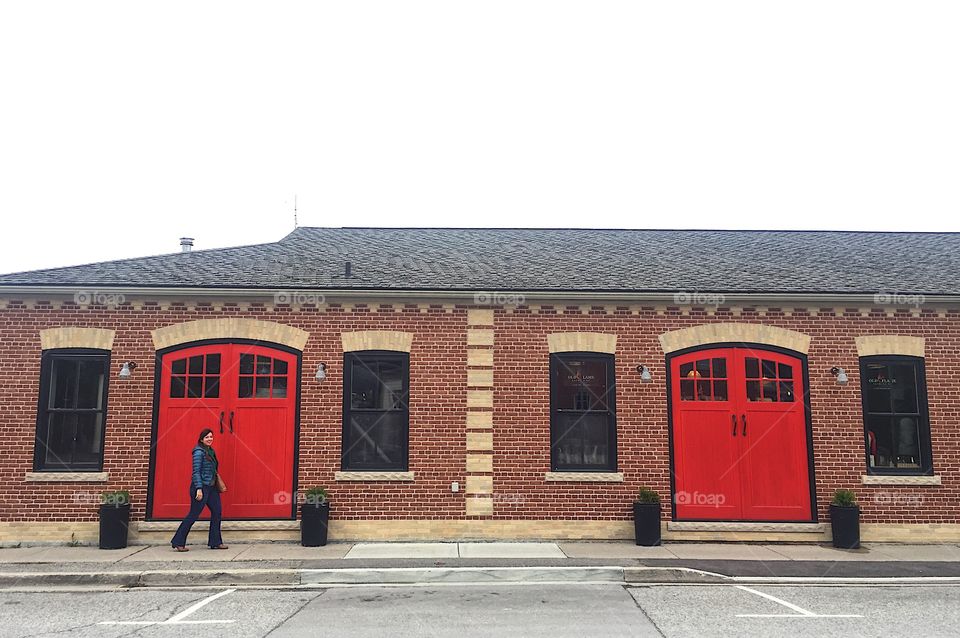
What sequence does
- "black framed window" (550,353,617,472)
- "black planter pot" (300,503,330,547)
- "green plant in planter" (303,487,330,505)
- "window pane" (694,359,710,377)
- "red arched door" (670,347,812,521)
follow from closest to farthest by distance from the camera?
"black planter pot" (300,503,330,547) → "green plant in planter" (303,487,330,505) → "red arched door" (670,347,812,521) → "black framed window" (550,353,617,472) → "window pane" (694,359,710,377)

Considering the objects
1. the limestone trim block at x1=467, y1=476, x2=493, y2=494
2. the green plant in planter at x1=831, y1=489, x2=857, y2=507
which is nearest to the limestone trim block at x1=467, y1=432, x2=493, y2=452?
the limestone trim block at x1=467, y1=476, x2=493, y2=494

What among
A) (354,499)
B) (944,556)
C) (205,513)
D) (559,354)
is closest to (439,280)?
(559,354)

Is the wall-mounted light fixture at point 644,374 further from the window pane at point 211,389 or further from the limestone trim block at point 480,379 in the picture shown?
the window pane at point 211,389

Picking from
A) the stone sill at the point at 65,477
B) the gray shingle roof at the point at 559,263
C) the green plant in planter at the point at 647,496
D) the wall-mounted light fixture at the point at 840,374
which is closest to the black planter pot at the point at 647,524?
the green plant in planter at the point at 647,496

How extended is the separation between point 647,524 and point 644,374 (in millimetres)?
2363

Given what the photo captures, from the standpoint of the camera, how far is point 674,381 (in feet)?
38.1

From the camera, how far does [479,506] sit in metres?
11.1

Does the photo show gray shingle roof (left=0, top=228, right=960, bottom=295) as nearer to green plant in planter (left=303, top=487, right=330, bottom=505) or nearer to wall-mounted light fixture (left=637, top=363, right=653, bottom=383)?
wall-mounted light fixture (left=637, top=363, right=653, bottom=383)

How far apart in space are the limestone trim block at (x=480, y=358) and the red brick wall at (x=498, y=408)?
0.11 metres

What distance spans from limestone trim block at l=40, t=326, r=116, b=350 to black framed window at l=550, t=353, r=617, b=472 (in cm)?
727

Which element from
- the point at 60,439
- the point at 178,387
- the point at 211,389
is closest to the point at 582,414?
the point at 211,389

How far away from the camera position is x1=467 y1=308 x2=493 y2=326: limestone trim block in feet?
38.1

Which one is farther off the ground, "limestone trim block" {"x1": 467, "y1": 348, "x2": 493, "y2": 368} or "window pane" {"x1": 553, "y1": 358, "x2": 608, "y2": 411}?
"limestone trim block" {"x1": 467, "y1": 348, "x2": 493, "y2": 368}

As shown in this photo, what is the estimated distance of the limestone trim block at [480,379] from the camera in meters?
11.5
